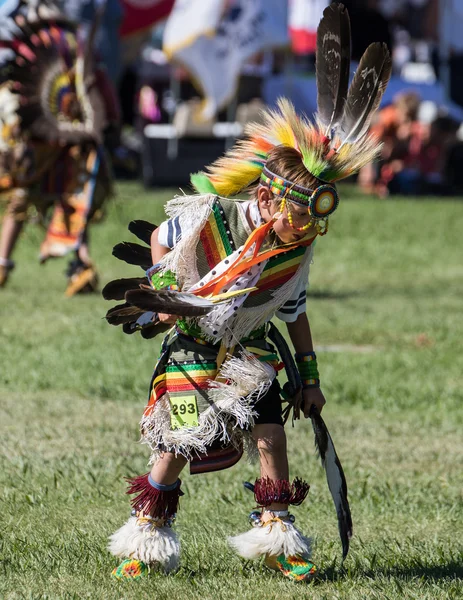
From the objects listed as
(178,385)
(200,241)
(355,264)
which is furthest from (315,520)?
(355,264)

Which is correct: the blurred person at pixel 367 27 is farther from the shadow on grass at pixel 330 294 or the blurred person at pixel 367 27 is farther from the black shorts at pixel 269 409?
the black shorts at pixel 269 409

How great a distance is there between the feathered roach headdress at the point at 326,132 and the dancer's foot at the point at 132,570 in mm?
1111

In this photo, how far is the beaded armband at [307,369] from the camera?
136 inches

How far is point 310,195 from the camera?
3.18 m

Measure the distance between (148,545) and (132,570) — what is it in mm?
87

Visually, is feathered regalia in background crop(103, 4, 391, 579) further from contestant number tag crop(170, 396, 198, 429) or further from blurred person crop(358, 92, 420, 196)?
blurred person crop(358, 92, 420, 196)

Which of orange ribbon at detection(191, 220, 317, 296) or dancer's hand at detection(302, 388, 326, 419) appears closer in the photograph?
orange ribbon at detection(191, 220, 317, 296)

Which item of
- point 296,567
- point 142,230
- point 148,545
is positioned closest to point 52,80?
point 142,230

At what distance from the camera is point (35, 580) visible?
3264mm

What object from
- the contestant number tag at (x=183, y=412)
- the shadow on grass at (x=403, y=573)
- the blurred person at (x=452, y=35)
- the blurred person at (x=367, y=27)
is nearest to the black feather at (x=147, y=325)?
the contestant number tag at (x=183, y=412)

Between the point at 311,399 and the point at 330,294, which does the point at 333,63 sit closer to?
the point at 311,399

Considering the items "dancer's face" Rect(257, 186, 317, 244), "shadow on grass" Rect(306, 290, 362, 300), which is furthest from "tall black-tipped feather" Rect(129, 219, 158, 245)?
"shadow on grass" Rect(306, 290, 362, 300)

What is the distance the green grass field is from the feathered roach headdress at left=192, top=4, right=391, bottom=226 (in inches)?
44.2

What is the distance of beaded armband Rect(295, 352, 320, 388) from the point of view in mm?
3445
